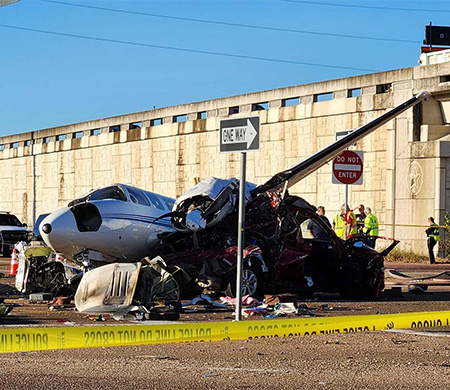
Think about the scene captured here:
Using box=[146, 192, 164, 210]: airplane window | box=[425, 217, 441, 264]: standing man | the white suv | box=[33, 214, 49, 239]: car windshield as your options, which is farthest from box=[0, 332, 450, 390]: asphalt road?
the white suv

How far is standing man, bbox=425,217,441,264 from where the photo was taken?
1048 inches

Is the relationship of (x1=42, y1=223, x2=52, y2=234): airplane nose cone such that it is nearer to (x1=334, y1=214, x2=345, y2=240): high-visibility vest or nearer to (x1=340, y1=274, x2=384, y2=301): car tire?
(x1=340, y1=274, x2=384, y2=301): car tire

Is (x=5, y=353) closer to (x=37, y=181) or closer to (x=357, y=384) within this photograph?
(x=357, y=384)

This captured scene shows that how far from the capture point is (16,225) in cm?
3525

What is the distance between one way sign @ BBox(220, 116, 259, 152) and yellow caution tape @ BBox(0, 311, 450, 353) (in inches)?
95.6

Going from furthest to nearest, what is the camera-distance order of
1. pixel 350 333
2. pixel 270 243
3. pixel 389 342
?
pixel 270 243 < pixel 350 333 < pixel 389 342

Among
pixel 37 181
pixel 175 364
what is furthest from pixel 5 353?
pixel 37 181

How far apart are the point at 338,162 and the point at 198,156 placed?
45.4 ft

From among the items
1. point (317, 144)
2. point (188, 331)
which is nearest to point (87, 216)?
point (188, 331)

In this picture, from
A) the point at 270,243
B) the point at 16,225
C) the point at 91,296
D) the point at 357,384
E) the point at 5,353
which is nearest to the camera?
the point at 357,384

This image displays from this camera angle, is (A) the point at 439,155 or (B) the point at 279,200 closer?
(B) the point at 279,200

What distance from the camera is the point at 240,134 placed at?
12.4 metres

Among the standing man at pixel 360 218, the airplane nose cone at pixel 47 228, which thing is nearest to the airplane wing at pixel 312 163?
the airplane nose cone at pixel 47 228

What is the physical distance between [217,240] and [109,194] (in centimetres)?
217
